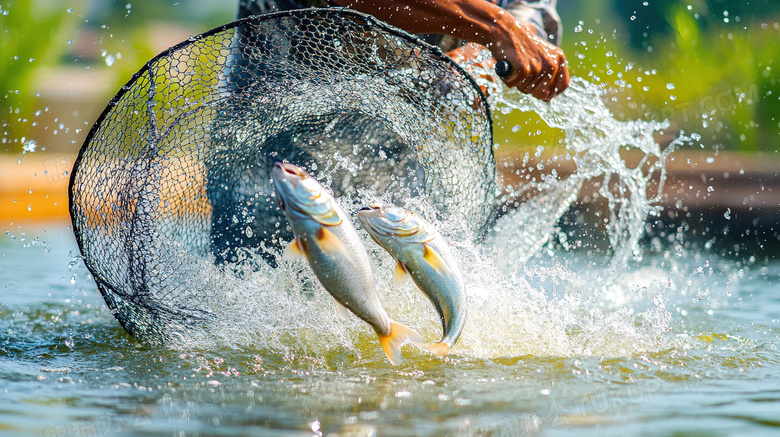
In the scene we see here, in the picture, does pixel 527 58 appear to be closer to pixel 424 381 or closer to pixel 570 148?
pixel 424 381

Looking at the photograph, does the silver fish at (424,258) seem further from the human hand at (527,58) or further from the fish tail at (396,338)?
the human hand at (527,58)

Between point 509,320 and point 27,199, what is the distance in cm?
699

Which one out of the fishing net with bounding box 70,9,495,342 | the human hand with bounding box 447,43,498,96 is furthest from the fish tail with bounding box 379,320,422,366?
the human hand with bounding box 447,43,498,96

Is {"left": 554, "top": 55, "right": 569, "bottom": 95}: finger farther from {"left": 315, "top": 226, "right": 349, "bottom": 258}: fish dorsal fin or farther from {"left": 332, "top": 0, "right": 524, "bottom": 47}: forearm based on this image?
{"left": 315, "top": 226, "right": 349, "bottom": 258}: fish dorsal fin

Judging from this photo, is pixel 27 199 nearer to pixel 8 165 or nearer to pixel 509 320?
pixel 8 165

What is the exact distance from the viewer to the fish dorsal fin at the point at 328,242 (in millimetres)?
2088

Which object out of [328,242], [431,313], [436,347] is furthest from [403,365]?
[328,242]

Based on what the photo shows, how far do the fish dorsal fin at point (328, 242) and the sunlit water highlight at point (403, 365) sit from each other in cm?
48

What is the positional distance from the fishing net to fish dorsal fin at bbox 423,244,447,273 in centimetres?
70

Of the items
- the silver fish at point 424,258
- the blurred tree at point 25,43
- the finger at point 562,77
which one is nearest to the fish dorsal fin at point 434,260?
the silver fish at point 424,258

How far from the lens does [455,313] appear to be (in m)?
2.47

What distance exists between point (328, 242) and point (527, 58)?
1191 millimetres

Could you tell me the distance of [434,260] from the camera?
238 cm

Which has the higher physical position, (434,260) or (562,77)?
(562,77)
